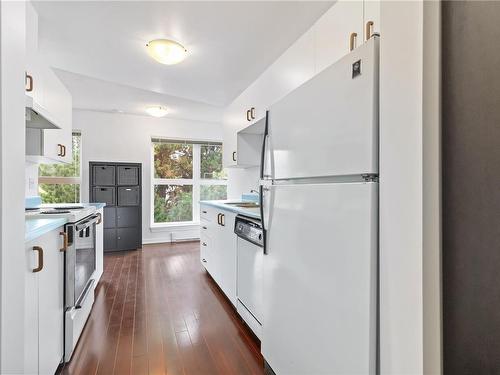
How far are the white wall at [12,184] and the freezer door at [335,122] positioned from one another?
982 millimetres

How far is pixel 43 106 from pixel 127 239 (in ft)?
9.99

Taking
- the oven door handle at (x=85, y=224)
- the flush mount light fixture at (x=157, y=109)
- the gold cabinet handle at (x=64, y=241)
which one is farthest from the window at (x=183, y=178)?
the gold cabinet handle at (x=64, y=241)

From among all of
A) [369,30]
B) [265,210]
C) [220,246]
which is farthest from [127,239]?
[369,30]

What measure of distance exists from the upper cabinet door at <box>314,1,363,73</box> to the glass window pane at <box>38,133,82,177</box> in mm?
4564

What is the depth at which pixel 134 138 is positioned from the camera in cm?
505

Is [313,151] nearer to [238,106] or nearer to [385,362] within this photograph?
[385,362]

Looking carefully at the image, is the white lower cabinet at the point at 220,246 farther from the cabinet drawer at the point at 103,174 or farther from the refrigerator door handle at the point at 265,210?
the cabinet drawer at the point at 103,174

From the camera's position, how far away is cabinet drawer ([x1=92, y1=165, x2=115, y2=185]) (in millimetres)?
4518

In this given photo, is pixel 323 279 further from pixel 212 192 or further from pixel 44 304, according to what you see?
pixel 212 192

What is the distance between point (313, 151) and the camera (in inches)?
45.9

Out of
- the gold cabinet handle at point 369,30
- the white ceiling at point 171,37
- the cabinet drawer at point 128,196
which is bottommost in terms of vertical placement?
the cabinet drawer at point 128,196

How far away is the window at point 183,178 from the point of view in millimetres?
5316

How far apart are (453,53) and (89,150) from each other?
522cm

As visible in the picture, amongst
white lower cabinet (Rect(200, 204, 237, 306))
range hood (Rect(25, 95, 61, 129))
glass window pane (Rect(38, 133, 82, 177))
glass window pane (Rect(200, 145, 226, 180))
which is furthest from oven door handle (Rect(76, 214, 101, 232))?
glass window pane (Rect(200, 145, 226, 180))
